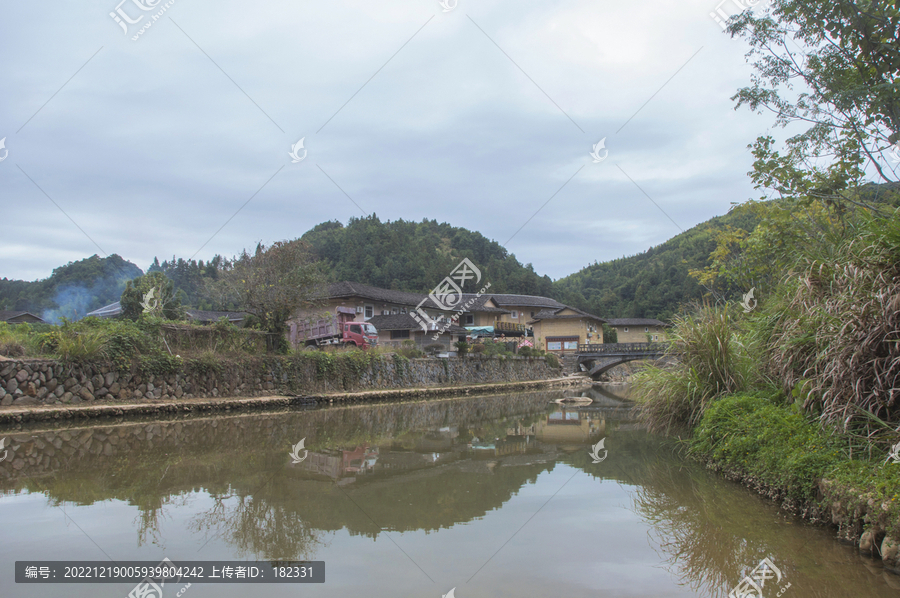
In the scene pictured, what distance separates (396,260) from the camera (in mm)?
58844

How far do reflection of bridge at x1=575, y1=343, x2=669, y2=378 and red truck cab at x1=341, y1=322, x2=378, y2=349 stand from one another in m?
23.4

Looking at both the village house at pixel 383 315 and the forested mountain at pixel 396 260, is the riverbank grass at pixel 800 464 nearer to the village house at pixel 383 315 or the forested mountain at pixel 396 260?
the village house at pixel 383 315

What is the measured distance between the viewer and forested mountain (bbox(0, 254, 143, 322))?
35.4 metres

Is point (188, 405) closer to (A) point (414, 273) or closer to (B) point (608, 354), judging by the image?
(B) point (608, 354)

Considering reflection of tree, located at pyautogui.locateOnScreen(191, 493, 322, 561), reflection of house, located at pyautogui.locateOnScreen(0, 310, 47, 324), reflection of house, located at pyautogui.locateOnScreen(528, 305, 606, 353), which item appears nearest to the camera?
reflection of tree, located at pyautogui.locateOnScreen(191, 493, 322, 561)

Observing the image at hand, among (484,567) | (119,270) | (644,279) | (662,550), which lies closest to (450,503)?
(484,567)

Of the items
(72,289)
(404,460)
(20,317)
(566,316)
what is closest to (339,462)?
(404,460)

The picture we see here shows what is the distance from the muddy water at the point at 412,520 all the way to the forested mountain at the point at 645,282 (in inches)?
1408

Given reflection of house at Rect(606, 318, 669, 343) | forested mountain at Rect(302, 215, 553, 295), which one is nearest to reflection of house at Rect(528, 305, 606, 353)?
reflection of house at Rect(606, 318, 669, 343)

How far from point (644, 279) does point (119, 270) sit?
52260 mm

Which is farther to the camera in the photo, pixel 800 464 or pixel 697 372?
pixel 697 372

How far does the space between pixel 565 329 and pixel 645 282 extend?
1578cm

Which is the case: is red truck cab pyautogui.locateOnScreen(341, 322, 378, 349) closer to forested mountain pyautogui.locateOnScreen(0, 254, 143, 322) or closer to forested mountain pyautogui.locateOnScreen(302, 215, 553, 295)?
forested mountain pyautogui.locateOnScreen(0, 254, 143, 322)

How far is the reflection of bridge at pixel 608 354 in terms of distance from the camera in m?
42.7
